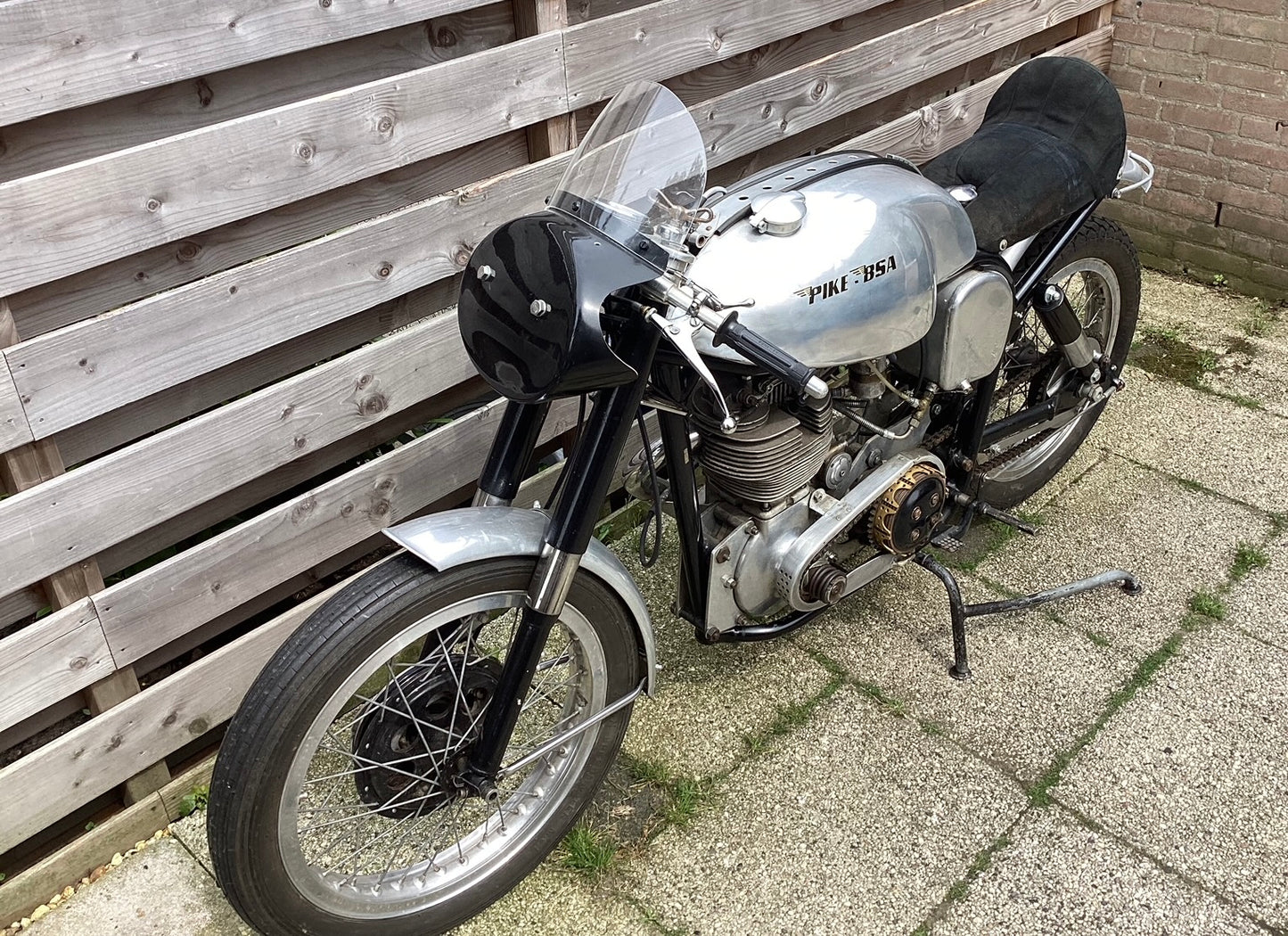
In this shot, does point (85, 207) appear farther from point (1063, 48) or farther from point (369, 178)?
point (1063, 48)

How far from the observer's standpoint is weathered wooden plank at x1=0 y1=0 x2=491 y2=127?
182 centimetres

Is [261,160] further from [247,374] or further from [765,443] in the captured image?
A: [765,443]

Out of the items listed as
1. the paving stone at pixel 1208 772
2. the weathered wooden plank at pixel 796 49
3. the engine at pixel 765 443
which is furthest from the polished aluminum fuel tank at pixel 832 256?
the paving stone at pixel 1208 772

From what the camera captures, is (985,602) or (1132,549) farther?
(1132,549)

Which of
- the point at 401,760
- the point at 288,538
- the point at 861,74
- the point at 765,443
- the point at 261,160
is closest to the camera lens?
the point at 401,760

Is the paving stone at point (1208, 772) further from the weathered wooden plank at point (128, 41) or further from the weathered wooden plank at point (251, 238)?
the weathered wooden plank at point (128, 41)

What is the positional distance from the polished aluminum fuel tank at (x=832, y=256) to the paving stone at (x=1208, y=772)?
1057mm

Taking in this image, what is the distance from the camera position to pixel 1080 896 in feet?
7.08

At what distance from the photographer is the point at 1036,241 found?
271 centimetres

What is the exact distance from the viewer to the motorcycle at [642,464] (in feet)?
5.98

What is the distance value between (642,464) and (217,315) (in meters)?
0.91

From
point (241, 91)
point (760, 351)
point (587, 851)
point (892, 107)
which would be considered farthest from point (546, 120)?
point (587, 851)

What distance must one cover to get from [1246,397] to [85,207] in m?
3.44

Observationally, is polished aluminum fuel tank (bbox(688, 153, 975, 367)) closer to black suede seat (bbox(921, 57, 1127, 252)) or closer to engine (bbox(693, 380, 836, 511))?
engine (bbox(693, 380, 836, 511))
